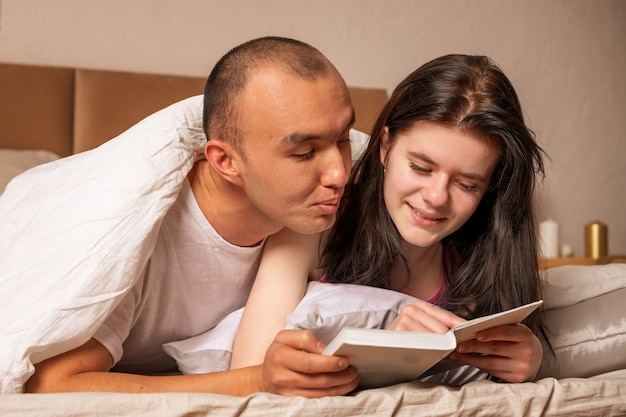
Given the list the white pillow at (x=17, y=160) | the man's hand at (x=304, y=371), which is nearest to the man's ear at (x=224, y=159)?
the man's hand at (x=304, y=371)

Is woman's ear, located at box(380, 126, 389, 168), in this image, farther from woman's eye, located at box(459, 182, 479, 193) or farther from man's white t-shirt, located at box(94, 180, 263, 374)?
man's white t-shirt, located at box(94, 180, 263, 374)

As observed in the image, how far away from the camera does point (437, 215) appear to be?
1.41 m

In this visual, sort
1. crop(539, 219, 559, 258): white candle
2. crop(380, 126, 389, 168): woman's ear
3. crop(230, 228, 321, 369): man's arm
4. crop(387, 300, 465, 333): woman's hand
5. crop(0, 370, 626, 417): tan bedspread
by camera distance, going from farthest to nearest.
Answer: crop(539, 219, 559, 258): white candle < crop(380, 126, 389, 168): woman's ear < crop(230, 228, 321, 369): man's arm < crop(387, 300, 465, 333): woman's hand < crop(0, 370, 626, 417): tan bedspread

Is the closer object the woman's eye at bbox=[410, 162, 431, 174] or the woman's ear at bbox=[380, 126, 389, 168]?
the woman's eye at bbox=[410, 162, 431, 174]

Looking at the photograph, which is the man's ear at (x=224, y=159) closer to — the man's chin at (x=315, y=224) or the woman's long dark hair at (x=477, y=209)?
the man's chin at (x=315, y=224)

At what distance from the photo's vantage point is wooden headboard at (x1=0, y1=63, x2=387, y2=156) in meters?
2.75

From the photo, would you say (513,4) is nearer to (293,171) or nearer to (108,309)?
(293,171)

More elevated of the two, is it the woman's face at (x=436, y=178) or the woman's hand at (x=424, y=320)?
the woman's face at (x=436, y=178)

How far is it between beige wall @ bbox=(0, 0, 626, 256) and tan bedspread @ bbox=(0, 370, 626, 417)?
2.31 meters

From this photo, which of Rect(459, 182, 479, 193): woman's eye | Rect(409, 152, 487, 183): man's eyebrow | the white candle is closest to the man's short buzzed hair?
Rect(409, 152, 487, 183): man's eyebrow

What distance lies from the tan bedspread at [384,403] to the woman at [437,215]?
16 centimetres

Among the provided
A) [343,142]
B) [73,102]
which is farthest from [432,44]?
[343,142]

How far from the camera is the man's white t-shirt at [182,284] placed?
1.38 m

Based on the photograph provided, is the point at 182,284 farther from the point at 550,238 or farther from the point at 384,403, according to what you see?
the point at 550,238
